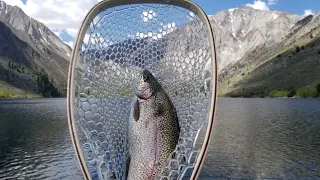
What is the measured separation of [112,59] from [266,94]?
195 meters

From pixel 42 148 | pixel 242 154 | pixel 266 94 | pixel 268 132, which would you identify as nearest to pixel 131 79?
pixel 242 154

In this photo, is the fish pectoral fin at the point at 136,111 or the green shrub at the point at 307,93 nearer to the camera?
the fish pectoral fin at the point at 136,111

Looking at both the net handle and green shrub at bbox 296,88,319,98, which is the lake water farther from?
green shrub at bbox 296,88,319,98

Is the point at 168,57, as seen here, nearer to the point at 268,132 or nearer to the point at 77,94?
the point at 77,94

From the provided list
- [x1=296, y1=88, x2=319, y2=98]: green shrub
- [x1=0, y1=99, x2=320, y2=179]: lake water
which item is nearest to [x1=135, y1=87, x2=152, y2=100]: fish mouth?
[x1=0, y1=99, x2=320, y2=179]: lake water

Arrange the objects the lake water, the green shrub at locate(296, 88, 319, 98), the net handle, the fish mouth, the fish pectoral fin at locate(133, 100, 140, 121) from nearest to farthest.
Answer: the net handle, the fish mouth, the fish pectoral fin at locate(133, 100, 140, 121), the lake water, the green shrub at locate(296, 88, 319, 98)

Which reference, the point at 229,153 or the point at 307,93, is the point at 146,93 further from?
the point at 307,93

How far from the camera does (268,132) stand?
49.5 m

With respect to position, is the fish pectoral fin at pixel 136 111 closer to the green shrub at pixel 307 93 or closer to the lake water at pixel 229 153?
the lake water at pixel 229 153

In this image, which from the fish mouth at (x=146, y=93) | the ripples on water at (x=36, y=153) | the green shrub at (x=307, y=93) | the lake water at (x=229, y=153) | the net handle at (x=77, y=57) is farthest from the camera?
the green shrub at (x=307, y=93)

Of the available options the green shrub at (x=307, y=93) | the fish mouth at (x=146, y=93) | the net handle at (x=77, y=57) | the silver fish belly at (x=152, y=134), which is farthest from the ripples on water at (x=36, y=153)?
the green shrub at (x=307, y=93)

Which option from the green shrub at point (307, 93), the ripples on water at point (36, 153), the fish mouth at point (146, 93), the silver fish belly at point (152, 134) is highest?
the green shrub at point (307, 93)

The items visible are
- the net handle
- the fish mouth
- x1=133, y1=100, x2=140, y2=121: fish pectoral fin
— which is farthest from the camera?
x1=133, y1=100, x2=140, y2=121: fish pectoral fin

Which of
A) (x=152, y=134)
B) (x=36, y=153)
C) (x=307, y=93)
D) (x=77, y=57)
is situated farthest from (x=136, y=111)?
(x=307, y=93)
